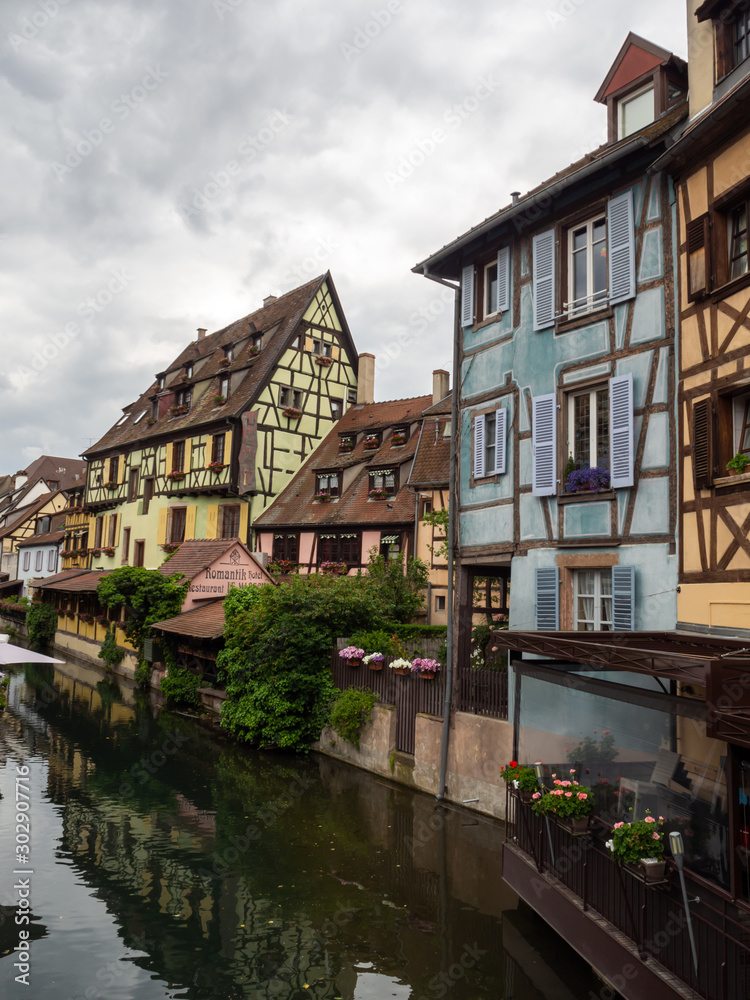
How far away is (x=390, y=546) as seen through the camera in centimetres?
2459

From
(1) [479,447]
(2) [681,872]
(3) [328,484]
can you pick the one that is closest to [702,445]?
(1) [479,447]

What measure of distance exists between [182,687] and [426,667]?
443 inches

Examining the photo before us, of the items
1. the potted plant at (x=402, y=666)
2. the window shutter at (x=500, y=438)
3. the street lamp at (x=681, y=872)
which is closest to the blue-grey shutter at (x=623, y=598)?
the window shutter at (x=500, y=438)

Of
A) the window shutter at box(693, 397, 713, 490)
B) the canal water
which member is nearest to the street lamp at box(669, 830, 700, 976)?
the canal water

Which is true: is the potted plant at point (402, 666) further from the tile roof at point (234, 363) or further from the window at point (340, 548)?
the tile roof at point (234, 363)

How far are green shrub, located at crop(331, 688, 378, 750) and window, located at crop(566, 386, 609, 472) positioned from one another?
6607mm

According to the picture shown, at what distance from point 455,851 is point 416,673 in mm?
3855

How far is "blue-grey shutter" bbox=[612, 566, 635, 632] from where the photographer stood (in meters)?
10.4

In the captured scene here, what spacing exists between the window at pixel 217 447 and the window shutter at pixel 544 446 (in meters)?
20.7

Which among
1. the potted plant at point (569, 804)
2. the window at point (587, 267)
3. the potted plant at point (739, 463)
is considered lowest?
the potted plant at point (569, 804)

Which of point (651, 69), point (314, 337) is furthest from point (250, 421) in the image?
point (651, 69)

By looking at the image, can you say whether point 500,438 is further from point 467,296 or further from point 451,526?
point 467,296

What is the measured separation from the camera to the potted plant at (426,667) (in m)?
13.7

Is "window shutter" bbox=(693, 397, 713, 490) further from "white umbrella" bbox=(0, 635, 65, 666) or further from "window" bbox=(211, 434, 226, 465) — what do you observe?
"window" bbox=(211, 434, 226, 465)
